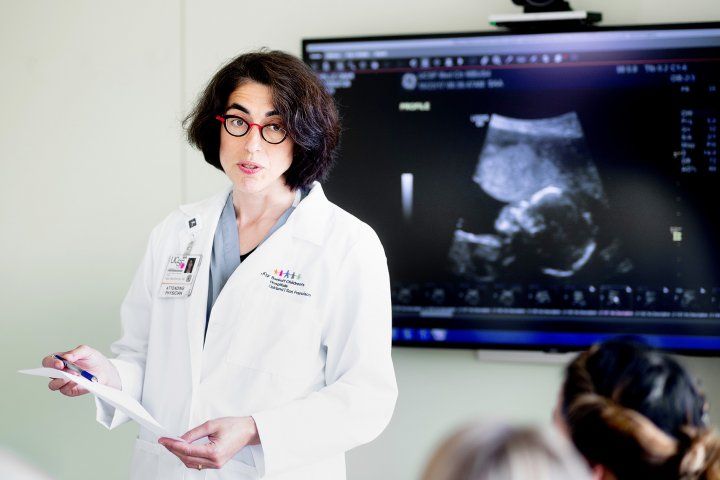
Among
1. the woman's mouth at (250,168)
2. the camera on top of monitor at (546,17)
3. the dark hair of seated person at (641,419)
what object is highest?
the camera on top of monitor at (546,17)

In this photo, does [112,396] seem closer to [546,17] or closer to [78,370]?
[78,370]

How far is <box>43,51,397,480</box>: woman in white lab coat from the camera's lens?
1.85 meters

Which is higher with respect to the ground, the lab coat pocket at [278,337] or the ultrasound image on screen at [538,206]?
the ultrasound image on screen at [538,206]

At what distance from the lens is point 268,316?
6.38 feet

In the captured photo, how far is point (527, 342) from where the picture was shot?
260cm

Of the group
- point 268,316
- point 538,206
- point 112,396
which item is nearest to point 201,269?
point 268,316

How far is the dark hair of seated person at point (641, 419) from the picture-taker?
1.13 meters

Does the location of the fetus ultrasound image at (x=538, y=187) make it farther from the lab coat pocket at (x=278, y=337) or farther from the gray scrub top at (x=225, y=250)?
the lab coat pocket at (x=278, y=337)

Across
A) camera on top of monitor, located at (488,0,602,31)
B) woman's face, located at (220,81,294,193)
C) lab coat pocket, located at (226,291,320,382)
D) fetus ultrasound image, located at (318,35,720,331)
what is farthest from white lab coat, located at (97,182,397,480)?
camera on top of monitor, located at (488,0,602,31)

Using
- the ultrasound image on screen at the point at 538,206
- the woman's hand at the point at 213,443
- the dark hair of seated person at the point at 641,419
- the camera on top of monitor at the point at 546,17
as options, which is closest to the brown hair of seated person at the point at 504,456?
the dark hair of seated person at the point at 641,419

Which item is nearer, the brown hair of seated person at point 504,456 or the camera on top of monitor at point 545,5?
the brown hair of seated person at point 504,456

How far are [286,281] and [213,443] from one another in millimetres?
413

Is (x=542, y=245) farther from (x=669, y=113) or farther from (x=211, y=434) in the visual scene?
(x=211, y=434)

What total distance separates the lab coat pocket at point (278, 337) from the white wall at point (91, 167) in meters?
1.00
